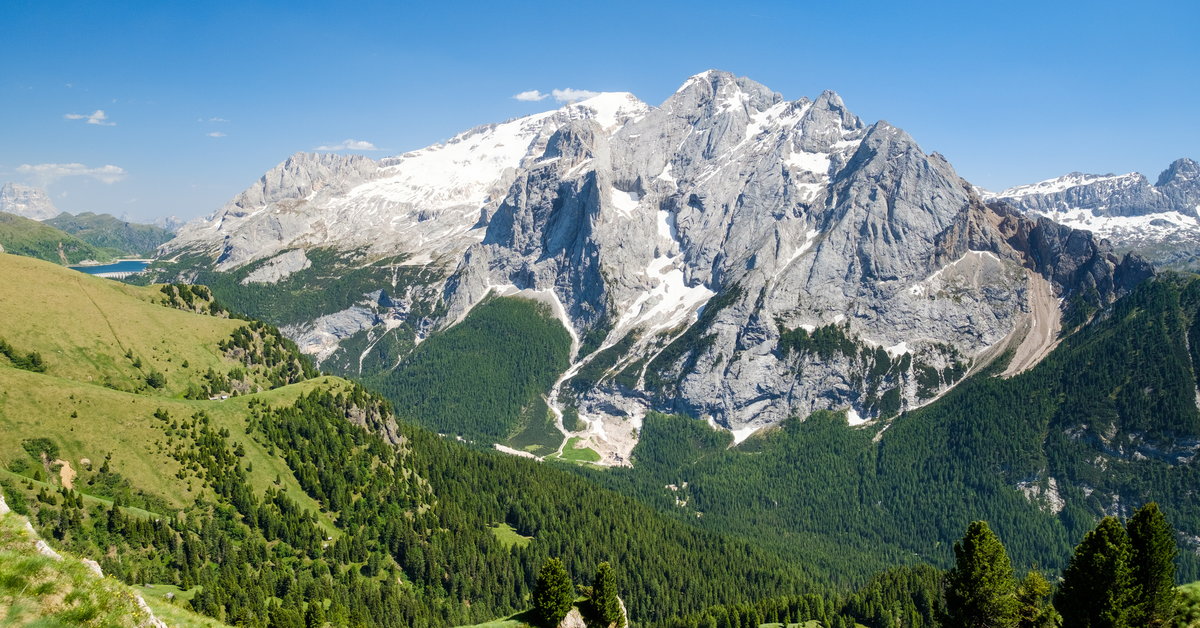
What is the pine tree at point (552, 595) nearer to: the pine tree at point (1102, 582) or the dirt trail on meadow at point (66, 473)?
the pine tree at point (1102, 582)

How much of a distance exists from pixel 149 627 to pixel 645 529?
14324 cm

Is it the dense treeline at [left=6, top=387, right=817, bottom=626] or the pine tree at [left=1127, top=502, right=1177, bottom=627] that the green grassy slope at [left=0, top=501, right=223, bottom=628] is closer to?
the dense treeline at [left=6, top=387, right=817, bottom=626]

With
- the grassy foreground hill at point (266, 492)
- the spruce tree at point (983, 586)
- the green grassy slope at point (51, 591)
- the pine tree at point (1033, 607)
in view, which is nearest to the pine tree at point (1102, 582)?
the spruce tree at point (983, 586)

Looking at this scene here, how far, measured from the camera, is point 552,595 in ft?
216

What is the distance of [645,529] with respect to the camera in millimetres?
164375

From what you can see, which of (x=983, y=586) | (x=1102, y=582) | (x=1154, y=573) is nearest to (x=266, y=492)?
(x=983, y=586)

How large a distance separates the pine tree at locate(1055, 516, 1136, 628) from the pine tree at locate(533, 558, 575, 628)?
4312 cm

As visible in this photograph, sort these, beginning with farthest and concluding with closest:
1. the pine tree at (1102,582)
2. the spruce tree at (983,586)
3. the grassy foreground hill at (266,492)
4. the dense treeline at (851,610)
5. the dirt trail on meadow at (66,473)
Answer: the dense treeline at (851,610), the dirt trail on meadow at (66,473), the grassy foreground hill at (266,492), the spruce tree at (983,586), the pine tree at (1102,582)

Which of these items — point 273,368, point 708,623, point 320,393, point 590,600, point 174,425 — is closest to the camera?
point 590,600

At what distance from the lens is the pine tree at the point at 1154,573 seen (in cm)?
5325

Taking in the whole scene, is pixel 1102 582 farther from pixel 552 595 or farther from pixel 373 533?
pixel 373 533

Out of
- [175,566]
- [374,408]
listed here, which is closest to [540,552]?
[374,408]

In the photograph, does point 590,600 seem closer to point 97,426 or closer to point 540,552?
point 540,552

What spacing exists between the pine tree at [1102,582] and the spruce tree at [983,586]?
443 cm
